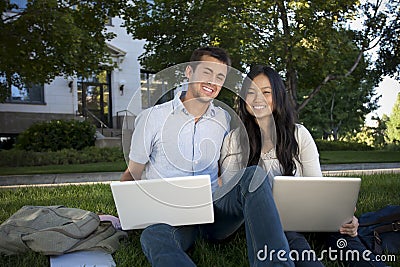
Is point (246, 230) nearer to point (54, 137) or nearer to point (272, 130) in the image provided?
point (272, 130)

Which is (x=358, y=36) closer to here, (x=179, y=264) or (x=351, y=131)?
(x=179, y=264)

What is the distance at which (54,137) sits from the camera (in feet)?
46.0

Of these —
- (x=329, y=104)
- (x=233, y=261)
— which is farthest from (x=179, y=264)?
(x=329, y=104)

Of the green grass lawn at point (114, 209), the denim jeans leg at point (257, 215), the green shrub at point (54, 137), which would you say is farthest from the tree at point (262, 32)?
the denim jeans leg at point (257, 215)

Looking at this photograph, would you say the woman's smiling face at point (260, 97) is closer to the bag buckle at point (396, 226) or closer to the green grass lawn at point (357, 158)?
the bag buckle at point (396, 226)

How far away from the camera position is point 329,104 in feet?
91.7

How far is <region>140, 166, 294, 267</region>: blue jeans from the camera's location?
73.0 inches

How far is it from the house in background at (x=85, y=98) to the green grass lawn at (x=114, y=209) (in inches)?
405

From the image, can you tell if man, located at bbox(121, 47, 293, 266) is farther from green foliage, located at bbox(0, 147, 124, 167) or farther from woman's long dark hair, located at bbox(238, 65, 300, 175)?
green foliage, located at bbox(0, 147, 124, 167)

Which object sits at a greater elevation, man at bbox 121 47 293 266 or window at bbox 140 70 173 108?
window at bbox 140 70 173 108

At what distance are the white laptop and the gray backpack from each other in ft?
1.39

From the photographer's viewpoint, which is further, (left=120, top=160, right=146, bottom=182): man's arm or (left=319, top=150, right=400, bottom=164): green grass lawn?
(left=319, top=150, right=400, bottom=164): green grass lawn

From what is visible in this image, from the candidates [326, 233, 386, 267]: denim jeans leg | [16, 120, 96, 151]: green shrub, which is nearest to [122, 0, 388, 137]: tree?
[16, 120, 96, 151]: green shrub

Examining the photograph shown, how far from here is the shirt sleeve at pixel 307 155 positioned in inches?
99.0
